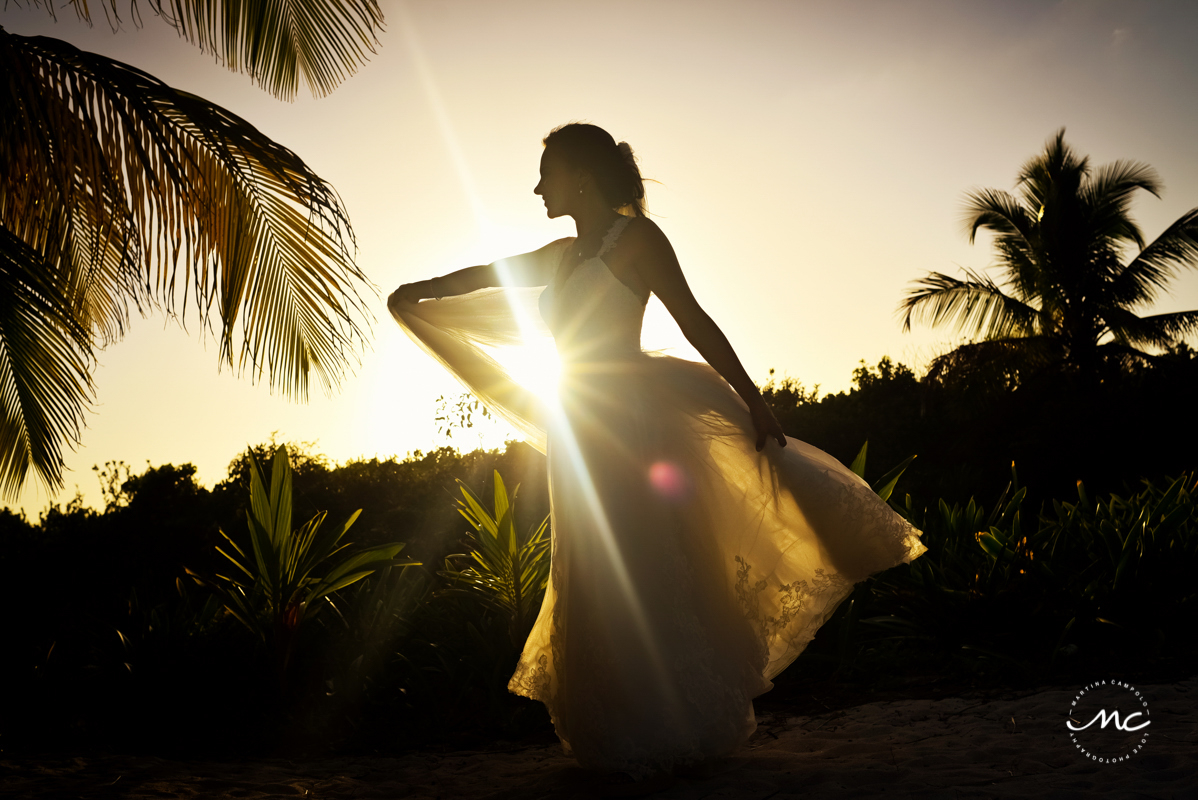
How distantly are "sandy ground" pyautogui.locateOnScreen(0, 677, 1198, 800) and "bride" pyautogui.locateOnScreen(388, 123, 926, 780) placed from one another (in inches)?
9.6

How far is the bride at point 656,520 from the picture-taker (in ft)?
7.91

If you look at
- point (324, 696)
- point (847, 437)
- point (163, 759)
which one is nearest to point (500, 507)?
point (324, 696)

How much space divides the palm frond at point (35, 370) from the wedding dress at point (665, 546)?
1.99m

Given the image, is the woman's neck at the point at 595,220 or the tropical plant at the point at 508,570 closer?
the woman's neck at the point at 595,220

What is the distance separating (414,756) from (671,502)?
1980 millimetres

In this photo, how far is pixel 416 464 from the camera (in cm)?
1455

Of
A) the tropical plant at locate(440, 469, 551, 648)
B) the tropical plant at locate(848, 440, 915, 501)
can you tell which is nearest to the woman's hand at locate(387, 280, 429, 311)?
the tropical plant at locate(440, 469, 551, 648)

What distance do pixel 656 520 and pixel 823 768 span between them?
1046mm

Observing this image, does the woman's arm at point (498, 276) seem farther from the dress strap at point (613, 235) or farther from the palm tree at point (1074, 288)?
the palm tree at point (1074, 288)

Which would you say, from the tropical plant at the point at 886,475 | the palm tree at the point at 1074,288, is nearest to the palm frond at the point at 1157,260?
the palm tree at the point at 1074,288

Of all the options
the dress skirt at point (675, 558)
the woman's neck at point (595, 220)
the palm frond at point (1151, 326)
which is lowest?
the dress skirt at point (675, 558)

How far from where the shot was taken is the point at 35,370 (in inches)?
126

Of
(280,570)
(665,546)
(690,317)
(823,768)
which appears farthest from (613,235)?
(280,570)

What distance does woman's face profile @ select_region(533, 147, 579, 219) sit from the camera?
9.26ft
